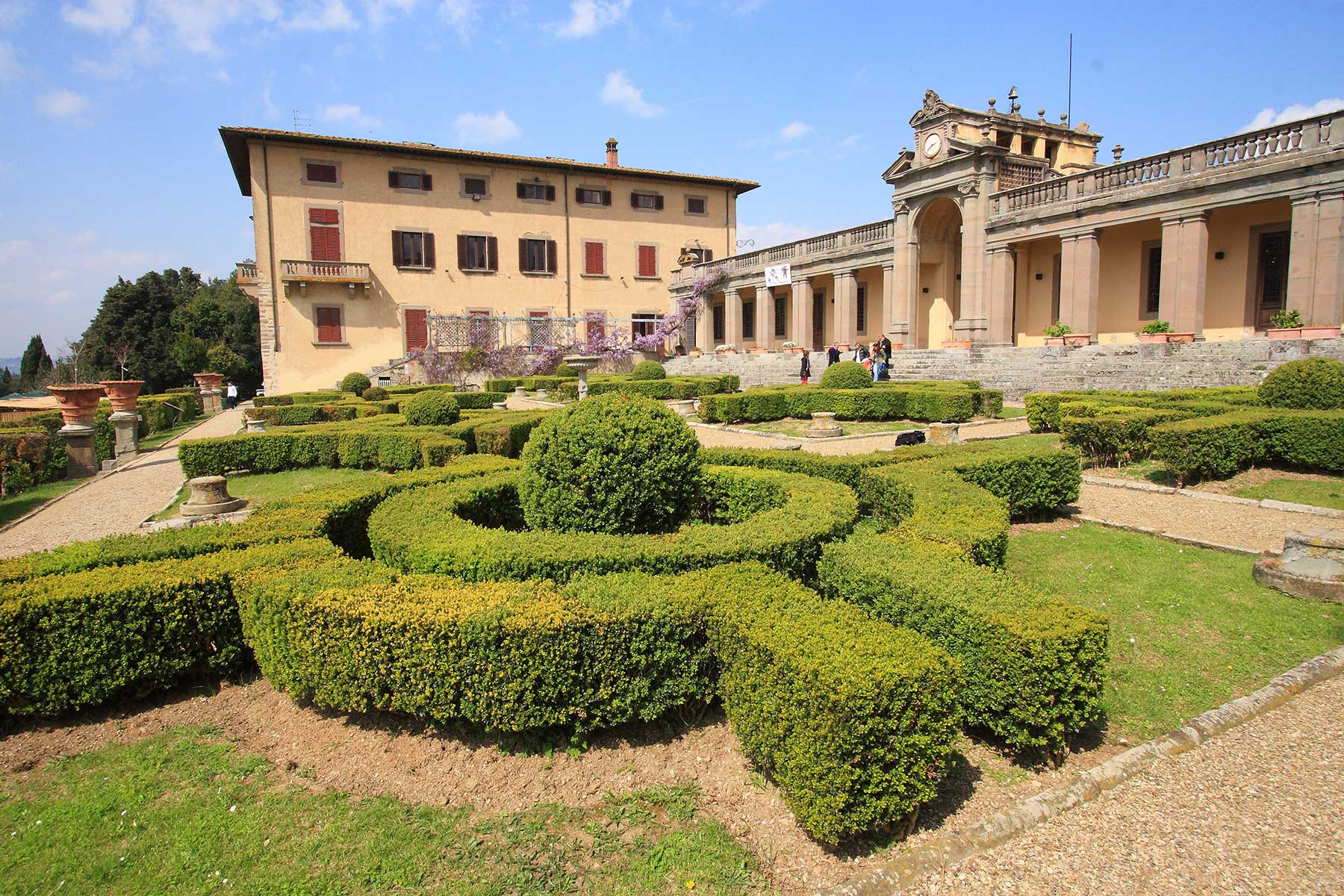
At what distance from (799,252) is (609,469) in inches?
1069

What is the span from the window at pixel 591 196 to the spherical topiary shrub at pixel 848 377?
899 inches

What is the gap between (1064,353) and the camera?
17.9 m

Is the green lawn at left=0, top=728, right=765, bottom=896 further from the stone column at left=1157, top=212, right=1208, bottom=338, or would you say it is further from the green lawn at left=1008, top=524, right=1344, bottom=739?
the stone column at left=1157, top=212, right=1208, bottom=338

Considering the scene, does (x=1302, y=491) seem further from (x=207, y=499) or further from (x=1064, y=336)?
(x=207, y=499)

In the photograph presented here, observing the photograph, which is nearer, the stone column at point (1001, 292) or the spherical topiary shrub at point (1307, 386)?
the spherical topiary shrub at point (1307, 386)

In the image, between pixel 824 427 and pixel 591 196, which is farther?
pixel 591 196

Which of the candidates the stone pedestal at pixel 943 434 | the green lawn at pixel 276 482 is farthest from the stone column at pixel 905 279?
the green lawn at pixel 276 482

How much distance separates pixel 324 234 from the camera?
31.0 metres

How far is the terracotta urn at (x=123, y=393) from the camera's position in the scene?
14961 mm

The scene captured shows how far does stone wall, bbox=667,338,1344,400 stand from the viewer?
46.5ft

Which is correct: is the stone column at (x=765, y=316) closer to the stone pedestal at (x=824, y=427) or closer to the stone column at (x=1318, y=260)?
the stone pedestal at (x=824, y=427)

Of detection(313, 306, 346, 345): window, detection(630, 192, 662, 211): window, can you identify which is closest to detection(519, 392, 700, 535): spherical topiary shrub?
detection(313, 306, 346, 345): window

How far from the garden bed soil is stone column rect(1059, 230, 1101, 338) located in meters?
19.3

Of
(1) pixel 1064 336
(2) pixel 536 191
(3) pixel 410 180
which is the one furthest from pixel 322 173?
(1) pixel 1064 336
